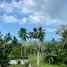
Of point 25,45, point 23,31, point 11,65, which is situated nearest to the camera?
point 11,65

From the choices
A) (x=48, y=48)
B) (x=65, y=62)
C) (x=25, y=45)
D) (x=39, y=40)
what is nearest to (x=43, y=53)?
(x=48, y=48)

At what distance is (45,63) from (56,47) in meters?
7.38

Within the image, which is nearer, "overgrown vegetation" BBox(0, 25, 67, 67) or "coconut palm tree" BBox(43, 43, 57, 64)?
"overgrown vegetation" BBox(0, 25, 67, 67)

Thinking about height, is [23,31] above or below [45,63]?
above

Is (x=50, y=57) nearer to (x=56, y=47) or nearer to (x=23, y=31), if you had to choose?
(x=56, y=47)

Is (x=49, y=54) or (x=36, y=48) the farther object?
(x=36, y=48)

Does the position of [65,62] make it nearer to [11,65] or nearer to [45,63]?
[45,63]

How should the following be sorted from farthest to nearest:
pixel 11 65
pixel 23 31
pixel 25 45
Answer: pixel 25 45, pixel 23 31, pixel 11 65

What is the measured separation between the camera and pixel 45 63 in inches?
3487

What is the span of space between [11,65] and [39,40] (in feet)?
108

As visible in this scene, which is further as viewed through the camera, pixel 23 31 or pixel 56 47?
pixel 23 31

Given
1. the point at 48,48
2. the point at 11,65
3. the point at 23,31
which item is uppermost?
the point at 23,31

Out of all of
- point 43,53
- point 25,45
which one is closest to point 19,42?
point 25,45

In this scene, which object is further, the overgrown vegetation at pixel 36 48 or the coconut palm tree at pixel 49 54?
the coconut palm tree at pixel 49 54
